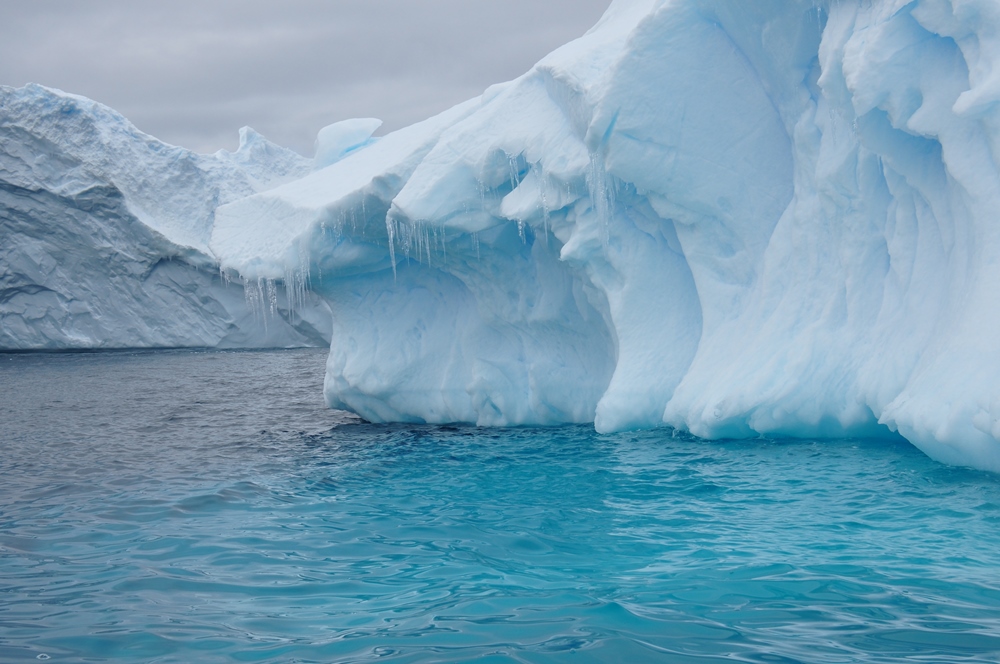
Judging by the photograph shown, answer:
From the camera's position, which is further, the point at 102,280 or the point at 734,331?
the point at 102,280

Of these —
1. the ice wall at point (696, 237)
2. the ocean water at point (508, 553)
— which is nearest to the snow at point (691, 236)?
the ice wall at point (696, 237)

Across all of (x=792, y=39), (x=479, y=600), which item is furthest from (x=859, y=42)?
(x=479, y=600)

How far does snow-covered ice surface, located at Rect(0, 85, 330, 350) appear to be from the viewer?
25.6 metres

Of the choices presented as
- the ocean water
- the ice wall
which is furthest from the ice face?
the ocean water

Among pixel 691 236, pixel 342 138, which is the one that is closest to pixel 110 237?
pixel 342 138

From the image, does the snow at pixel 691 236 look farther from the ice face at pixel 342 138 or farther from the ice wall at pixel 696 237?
the ice face at pixel 342 138

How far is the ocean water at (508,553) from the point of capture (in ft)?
12.7

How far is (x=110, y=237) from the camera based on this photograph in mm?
26359

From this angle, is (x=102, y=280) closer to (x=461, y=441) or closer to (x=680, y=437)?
(x=461, y=441)

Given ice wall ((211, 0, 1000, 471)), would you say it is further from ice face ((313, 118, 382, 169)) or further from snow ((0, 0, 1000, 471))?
ice face ((313, 118, 382, 169))

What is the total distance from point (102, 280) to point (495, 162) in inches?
827

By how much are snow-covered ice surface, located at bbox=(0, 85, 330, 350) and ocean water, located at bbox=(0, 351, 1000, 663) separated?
59.1 feet

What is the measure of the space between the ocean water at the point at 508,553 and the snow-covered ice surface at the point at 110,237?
18.0 meters

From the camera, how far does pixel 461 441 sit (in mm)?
9969
